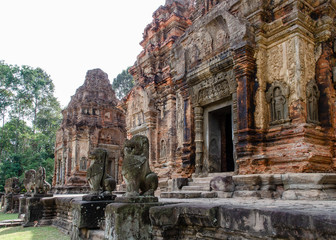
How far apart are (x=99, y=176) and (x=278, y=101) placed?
468 cm

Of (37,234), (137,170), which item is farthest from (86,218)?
(37,234)

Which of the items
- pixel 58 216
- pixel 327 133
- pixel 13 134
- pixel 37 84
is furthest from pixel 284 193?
pixel 37 84

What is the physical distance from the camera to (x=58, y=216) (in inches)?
427

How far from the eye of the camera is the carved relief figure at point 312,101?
6.79 m

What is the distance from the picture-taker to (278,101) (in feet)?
23.5

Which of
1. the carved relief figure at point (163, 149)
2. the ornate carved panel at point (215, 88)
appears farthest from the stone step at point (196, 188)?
the carved relief figure at point (163, 149)

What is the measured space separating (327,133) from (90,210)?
224 inches

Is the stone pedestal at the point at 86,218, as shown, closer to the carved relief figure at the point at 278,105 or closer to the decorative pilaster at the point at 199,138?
the decorative pilaster at the point at 199,138

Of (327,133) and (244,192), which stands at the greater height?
(327,133)

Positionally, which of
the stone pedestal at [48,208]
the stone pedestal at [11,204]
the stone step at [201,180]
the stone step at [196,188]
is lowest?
the stone pedestal at [11,204]

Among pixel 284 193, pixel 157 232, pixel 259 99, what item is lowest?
pixel 157 232

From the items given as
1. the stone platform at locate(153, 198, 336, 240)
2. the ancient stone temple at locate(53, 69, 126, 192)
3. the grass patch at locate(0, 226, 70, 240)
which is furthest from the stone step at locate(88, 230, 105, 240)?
the ancient stone temple at locate(53, 69, 126, 192)

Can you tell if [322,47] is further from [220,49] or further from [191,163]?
[191,163]

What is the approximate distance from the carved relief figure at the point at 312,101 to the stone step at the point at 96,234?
5.09m
